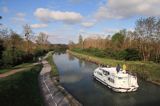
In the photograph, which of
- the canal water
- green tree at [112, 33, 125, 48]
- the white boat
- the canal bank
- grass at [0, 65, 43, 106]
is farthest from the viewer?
green tree at [112, 33, 125, 48]

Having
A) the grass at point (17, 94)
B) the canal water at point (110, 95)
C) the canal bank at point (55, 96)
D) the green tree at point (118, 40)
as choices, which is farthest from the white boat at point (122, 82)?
the green tree at point (118, 40)

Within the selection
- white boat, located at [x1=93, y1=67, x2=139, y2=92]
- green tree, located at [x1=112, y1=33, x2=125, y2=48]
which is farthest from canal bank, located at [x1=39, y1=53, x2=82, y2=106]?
green tree, located at [x1=112, y1=33, x2=125, y2=48]

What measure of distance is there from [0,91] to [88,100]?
1135 cm

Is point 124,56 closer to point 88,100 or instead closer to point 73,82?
point 73,82

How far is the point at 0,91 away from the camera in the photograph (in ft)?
81.4

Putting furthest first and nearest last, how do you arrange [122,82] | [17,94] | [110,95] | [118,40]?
[118,40]
[122,82]
[110,95]
[17,94]

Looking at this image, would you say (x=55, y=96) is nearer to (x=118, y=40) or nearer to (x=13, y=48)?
(x=13, y=48)

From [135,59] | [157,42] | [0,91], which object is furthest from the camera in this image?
[135,59]

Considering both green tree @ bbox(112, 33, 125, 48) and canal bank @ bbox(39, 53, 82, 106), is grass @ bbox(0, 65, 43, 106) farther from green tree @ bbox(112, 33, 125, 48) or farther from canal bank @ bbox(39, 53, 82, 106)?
green tree @ bbox(112, 33, 125, 48)

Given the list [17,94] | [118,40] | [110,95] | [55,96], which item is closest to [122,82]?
[110,95]

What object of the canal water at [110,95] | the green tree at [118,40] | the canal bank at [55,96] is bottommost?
the canal water at [110,95]

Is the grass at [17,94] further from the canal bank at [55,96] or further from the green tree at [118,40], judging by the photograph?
the green tree at [118,40]

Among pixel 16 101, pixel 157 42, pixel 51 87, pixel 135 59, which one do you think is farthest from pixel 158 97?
pixel 135 59

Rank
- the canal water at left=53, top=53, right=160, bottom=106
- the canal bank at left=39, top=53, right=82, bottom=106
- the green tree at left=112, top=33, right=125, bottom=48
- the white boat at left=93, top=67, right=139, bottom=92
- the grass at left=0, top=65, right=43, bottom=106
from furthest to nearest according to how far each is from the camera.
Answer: the green tree at left=112, top=33, right=125, bottom=48 < the white boat at left=93, top=67, right=139, bottom=92 < the canal water at left=53, top=53, right=160, bottom=106 < the canal bank at left=39, top=53, right=82, bottom=106 < the grass at left=0, top=65, right=43, bottom=106
